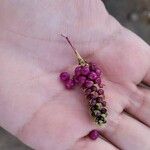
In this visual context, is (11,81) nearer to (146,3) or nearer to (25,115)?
(25,115)

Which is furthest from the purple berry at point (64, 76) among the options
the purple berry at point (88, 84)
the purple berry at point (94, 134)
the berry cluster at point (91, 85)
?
the purple berry at point (94, 134)

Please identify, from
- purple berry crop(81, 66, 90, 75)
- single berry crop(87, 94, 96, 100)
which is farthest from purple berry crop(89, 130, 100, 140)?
purple berry crop(81, 66, 90, 75)

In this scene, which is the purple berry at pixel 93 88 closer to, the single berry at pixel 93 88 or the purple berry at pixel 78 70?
the single berry at pixel 93 88

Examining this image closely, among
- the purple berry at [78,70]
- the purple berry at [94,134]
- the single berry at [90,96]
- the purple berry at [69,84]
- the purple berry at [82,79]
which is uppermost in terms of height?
the purple berry at [78,70]

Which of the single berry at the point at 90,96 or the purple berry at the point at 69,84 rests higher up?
the single berry at the point at 90,96

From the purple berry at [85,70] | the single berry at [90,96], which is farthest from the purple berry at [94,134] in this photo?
the purple berry at [85,70]

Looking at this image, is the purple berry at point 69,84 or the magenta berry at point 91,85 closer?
the magenta berry at point 91,85
